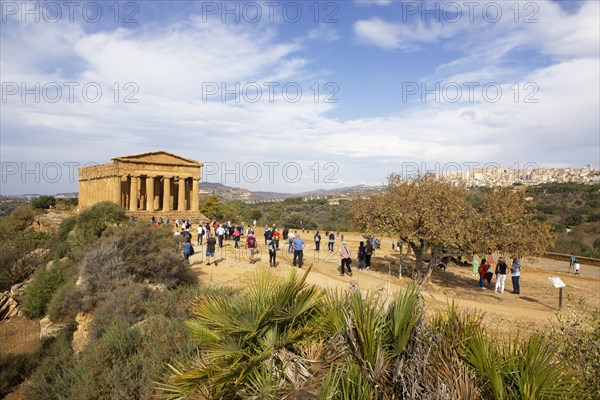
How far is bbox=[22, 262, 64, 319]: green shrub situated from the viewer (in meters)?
14.6

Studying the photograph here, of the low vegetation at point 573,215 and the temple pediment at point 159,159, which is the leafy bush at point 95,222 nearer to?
the temple pediment at point 159,159

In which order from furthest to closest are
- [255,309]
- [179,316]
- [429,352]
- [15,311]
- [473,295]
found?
[473,295] → [15,311] → [179,316] → [255,309] → [429,352]

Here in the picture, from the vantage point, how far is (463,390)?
2.94 metres

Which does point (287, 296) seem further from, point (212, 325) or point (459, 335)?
point (459, 335)

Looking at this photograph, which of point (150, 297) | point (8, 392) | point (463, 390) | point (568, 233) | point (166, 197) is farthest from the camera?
point (568, 233)

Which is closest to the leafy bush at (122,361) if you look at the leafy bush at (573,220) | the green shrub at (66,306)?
the green shrub at (66,306)

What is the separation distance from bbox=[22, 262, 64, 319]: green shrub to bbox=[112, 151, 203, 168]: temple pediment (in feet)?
88.5

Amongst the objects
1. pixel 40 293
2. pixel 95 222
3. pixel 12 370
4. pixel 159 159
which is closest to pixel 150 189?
pixel 159 159

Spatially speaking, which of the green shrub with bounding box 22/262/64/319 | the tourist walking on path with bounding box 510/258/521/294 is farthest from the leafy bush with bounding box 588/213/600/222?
the green shrub with bounding box 22/262/64/319

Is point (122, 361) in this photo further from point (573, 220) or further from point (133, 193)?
point (573, 220)

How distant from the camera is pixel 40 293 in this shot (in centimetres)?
1457

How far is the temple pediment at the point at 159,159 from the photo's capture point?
40094mm

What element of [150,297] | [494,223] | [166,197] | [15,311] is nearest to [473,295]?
[494,223]

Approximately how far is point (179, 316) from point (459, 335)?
6.38m
